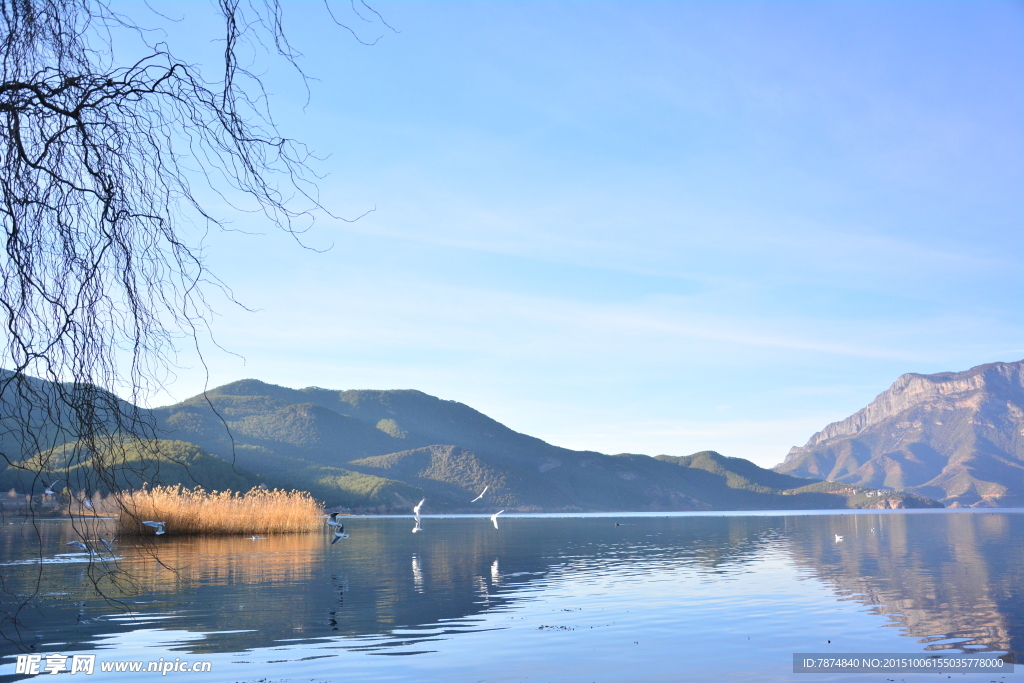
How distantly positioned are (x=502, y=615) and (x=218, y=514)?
4033 centimetres

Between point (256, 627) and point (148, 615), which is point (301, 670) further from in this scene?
point (148, 615)

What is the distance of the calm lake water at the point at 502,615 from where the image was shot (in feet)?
51.3

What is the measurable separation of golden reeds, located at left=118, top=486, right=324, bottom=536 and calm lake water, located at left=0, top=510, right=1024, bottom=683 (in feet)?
37.7

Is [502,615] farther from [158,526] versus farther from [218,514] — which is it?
[218,514]

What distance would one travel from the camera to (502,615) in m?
22.4

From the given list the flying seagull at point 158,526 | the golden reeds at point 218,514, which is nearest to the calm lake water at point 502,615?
the flying seagull at point 158,526

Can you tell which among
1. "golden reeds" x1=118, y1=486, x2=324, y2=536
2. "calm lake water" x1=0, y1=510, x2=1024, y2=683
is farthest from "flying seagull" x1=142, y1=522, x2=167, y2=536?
"calm lake water" x1=0, y1=510, x2=1024, y2=683

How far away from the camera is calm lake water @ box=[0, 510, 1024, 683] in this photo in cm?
1562

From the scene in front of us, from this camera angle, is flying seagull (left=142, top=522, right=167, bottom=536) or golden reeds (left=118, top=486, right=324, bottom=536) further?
golden reeds (left=118, top=486, right=324, bottom=536)

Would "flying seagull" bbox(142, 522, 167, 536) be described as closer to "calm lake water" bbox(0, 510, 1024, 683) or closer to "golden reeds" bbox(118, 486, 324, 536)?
"golden reeds" bbox(118, 486, 324, 536)

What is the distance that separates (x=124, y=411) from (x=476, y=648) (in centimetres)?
1357

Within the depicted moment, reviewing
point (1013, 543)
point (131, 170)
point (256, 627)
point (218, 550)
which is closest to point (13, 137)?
point (131, 170)

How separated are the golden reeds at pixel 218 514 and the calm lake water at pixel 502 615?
37.7ft

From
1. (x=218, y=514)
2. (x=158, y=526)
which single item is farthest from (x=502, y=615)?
(x=218, y=514)
